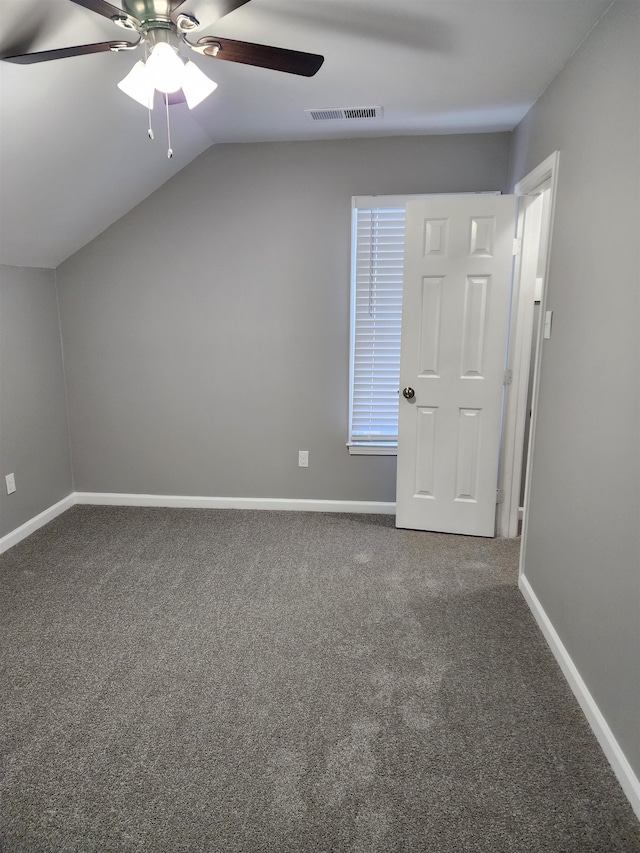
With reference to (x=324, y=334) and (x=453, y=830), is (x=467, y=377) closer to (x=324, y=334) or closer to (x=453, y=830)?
(x=324, y=334)

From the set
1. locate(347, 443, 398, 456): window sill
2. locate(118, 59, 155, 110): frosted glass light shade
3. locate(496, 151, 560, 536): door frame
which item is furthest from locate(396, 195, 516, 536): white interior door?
locate(118, 59, 155, 110): frosted glass light shade

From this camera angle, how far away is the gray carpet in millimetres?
1525

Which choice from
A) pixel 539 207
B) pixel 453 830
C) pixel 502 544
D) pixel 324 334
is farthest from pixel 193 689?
pixel 539 207

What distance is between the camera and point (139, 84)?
5.64 ft

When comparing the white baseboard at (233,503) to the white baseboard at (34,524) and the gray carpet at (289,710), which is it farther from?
the gray carpet at (289,710)

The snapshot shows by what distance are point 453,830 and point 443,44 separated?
2.82m

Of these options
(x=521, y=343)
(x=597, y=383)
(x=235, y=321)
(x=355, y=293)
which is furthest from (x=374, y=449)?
(x=597, y=383)

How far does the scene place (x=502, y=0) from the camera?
72.9 inches

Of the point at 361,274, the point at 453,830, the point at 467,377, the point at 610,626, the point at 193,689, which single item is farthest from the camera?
the point at 361,274

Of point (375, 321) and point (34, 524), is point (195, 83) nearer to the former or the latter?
→ point (375, 321)

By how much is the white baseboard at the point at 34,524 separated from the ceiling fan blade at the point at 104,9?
2881 millimetres

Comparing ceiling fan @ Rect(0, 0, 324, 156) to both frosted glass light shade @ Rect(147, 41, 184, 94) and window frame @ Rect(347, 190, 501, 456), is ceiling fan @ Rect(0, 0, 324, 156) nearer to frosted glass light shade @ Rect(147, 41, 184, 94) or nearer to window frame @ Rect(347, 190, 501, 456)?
frosted glass light shade @ Rect(147, 41, 184, 94)

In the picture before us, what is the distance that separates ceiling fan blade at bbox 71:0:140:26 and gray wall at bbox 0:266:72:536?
2.14 meters

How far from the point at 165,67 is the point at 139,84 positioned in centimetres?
17
